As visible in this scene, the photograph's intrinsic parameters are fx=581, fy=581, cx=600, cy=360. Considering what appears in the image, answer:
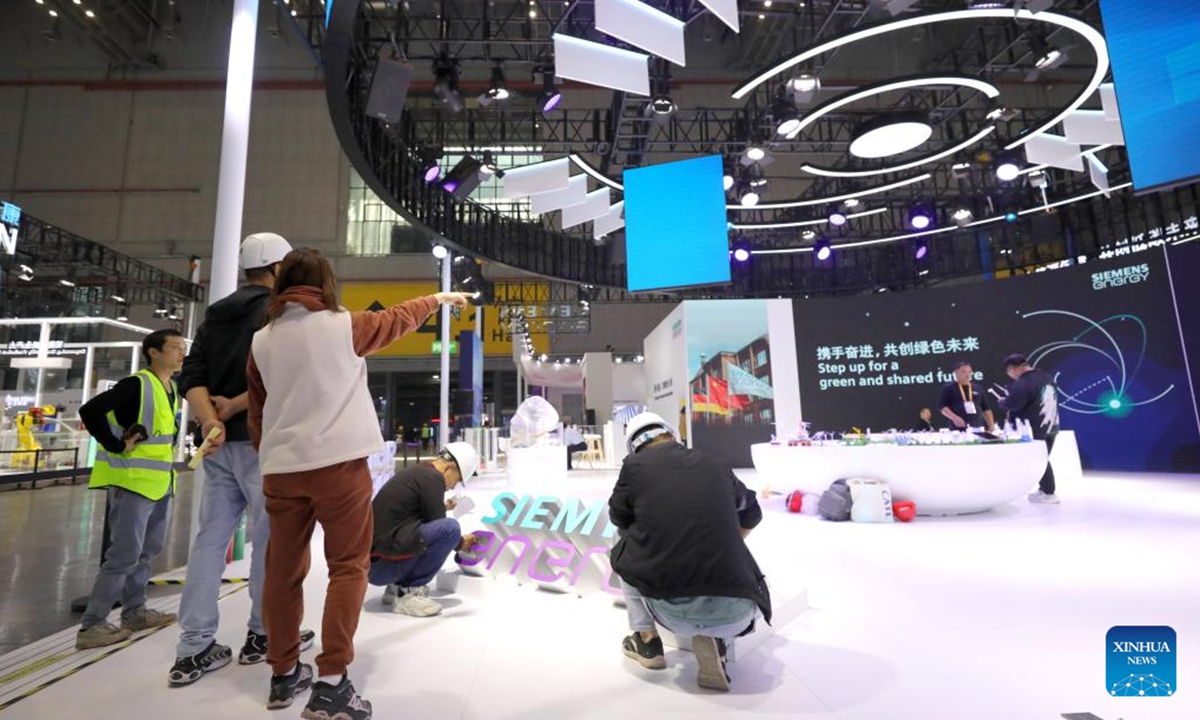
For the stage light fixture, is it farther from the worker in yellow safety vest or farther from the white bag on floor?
the worker in yellow safety vest

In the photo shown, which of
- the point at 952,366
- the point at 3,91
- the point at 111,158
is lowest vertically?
the point at 952,366

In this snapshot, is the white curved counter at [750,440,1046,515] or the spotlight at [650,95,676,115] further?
the spotlight at [650,95,676,115]

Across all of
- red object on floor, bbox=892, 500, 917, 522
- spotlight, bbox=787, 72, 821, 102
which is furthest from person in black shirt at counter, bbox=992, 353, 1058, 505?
spotlight, bbox=787, 72, 821, 102

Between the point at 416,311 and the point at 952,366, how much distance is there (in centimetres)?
1170

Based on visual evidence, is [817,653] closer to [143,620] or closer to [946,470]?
[143,620]

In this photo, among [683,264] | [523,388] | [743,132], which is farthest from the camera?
[523,388]

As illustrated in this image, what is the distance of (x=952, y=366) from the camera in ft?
36.0

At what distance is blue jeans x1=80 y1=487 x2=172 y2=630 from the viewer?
7.38ft

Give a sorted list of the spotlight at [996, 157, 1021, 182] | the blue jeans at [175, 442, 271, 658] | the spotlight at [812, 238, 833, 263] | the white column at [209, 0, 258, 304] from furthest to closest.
→ the spotlight at [812, 238, 833, 263], the spotlight at [996, 157, 1021, 182], the white column at [209, 0, 258, 304], the blue jeans at [175, 442, 271, 658]

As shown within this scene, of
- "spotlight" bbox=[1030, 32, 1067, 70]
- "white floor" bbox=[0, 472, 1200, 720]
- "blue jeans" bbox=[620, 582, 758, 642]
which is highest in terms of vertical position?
"spotlight" bbox=[1030, 32, 1067, 70]

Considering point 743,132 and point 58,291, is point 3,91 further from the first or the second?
point 743,132

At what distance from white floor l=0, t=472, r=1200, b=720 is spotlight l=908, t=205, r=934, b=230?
31.5ft

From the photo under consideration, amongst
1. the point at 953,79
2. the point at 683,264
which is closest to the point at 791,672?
the point at 683,264

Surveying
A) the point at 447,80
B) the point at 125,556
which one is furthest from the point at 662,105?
the point at 125,556
